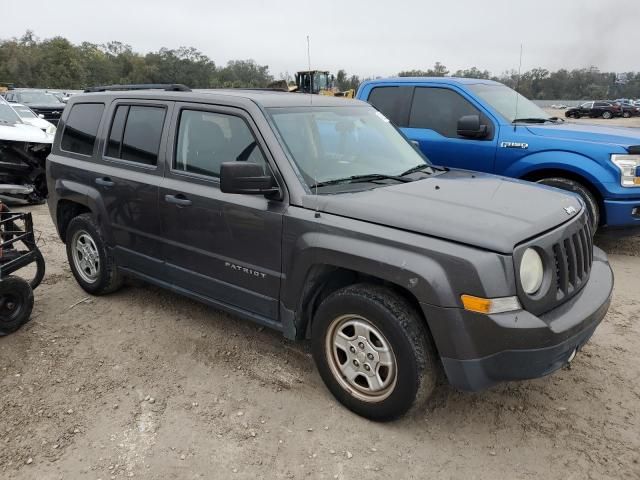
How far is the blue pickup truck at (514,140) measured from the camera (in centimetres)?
560

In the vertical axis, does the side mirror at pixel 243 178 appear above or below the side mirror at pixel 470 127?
below

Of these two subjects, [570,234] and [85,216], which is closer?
[570,234]

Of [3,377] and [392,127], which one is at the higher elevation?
[392,127]

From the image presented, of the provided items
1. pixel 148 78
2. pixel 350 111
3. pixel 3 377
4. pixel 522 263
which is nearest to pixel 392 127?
pixel 350 111

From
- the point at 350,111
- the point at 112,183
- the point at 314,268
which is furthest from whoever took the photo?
the point at 112,183

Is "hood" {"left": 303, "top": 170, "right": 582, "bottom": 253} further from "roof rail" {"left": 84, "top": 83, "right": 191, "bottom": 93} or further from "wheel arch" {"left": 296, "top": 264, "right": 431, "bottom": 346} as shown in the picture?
"roof rail" {"left": 84, "top": 83, "right": 191, "bottom": 93}

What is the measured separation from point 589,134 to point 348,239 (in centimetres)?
439

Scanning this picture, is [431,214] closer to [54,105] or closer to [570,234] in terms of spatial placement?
[570,234]

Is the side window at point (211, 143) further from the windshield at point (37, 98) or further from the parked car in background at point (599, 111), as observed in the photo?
the parked car in background at point (599, 111)

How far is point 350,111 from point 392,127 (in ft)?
1.35

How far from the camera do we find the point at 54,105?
19188mm

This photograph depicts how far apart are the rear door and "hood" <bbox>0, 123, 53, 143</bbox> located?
5604mm

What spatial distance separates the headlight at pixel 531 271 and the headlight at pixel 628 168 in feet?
12.3

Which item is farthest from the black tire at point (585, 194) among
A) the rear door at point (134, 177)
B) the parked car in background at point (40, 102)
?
the parked car in background at point (40, 102)
